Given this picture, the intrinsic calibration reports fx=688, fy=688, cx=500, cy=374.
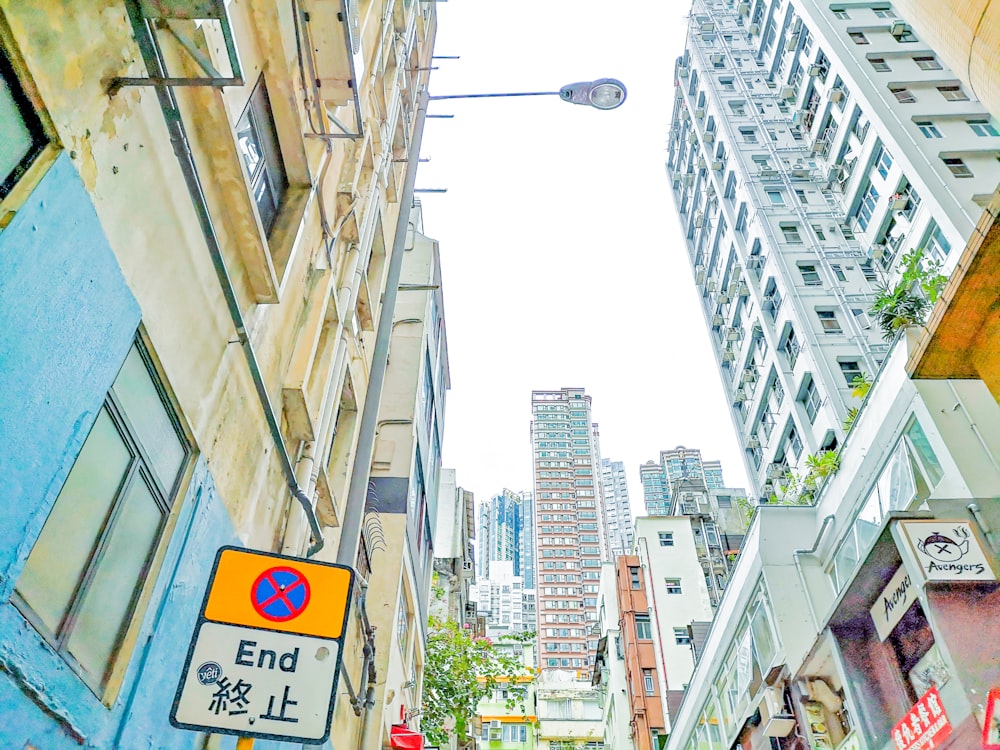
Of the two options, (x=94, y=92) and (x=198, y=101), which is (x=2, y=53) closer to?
(x=94, y=92)

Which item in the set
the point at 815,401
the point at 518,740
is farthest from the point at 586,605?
the point at 815,401

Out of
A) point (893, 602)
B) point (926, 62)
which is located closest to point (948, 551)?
point (893, 602)

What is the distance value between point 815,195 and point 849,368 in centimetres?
1209

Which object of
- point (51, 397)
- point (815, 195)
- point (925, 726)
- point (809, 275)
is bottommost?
point (51, 397)

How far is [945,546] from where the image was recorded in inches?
312

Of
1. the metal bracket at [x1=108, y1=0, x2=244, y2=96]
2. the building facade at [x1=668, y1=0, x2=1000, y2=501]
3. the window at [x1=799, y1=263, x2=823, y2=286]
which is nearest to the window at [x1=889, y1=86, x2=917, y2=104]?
the building facade at [x1=668, y1=0, x2=1000, y2=501]

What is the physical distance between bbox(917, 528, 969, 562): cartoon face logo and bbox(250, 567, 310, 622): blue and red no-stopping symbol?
740 centimetres

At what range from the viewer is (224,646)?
10.4 feet

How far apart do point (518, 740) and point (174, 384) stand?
190 feet

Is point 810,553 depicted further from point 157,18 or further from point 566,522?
point 566,522

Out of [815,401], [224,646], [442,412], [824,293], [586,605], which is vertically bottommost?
[224,646]

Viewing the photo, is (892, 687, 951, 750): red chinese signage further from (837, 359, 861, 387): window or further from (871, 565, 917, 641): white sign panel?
(837, 359, 861, 387): window

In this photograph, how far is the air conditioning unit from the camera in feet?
40.1

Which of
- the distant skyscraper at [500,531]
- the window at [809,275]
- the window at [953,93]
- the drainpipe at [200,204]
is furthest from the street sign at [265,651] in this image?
the distant skyscraper at [500,531]
